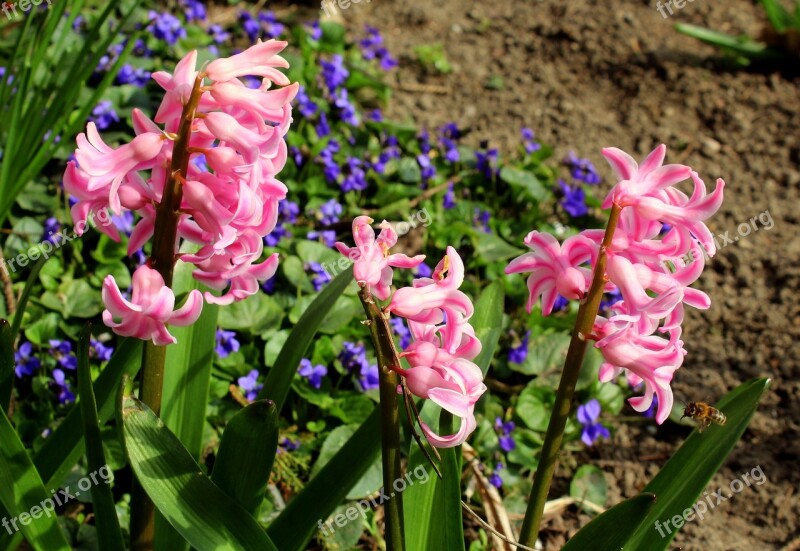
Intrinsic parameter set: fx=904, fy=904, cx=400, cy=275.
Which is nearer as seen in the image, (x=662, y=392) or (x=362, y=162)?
(x=662, y=392)

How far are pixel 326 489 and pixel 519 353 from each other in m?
1.25

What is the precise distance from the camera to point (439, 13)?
477 centimetres

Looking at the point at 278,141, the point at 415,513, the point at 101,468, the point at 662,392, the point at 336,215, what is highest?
the point at 278,141

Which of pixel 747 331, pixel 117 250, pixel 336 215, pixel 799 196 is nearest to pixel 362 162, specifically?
pixel 336 215

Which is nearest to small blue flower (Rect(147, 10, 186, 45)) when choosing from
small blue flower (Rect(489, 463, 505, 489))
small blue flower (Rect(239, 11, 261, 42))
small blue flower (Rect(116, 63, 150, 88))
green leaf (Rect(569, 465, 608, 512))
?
small blue flower (Rect(116, 63, 150, 88))

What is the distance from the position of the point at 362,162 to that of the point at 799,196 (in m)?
1.95

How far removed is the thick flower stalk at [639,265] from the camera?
1.32m

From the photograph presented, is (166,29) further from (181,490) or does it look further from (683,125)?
(181,490)

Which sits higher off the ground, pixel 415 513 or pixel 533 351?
pixel 415 513

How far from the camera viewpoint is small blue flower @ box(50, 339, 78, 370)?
2.46 metres

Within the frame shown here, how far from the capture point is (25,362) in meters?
2.49

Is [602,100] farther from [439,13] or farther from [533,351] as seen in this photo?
[533,351]

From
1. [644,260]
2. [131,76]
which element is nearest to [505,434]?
[644,260]

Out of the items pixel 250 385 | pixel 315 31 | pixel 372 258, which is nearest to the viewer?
pixel 372 258
